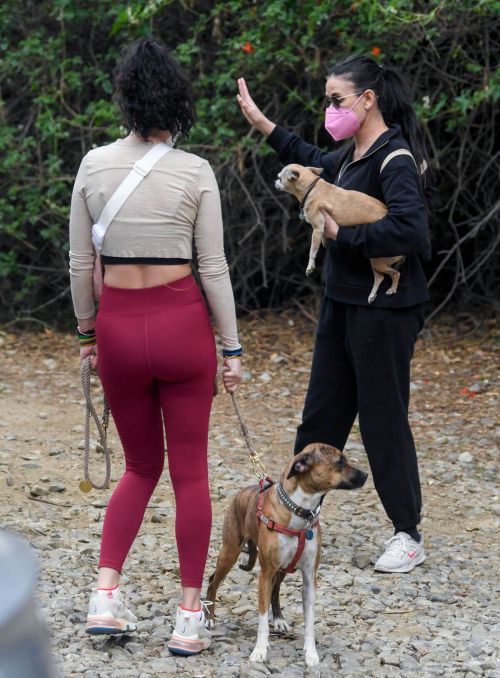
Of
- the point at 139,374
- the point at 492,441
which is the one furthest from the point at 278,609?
the point at 492,441

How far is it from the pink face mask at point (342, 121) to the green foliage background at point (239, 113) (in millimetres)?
3386

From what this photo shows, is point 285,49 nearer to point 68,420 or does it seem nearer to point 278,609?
point 68,420

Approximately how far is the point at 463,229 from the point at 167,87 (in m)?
6.70

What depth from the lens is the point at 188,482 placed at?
381cm

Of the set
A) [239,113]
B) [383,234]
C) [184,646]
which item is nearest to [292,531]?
[184,646]

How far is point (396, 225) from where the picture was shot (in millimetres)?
4301

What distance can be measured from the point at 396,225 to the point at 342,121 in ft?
1.75

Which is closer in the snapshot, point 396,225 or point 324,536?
point 396,225

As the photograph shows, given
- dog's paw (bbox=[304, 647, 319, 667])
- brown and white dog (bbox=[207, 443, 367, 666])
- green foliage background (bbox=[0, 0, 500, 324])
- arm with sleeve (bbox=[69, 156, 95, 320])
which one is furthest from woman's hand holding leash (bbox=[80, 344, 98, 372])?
green foliage background (bbox=[0, 0, 500, 324])

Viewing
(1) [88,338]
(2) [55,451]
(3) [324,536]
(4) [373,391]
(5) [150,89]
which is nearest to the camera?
(5) [150,89]

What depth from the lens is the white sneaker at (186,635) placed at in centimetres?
377

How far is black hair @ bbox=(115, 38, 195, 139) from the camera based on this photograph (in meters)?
→ 3.55

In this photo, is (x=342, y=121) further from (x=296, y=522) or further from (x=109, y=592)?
(x=109, y=592)

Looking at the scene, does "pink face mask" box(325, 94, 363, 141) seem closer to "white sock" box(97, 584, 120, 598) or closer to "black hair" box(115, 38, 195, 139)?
"black hair" box(115, 38, 195, 139)
